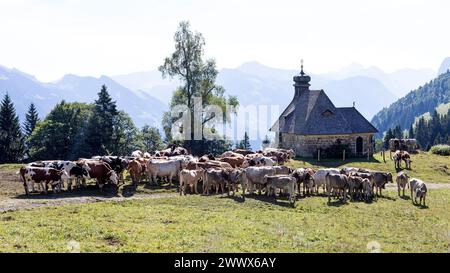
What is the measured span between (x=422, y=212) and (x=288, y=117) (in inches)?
1347

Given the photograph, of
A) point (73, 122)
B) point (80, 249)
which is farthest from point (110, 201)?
point (73, 122)

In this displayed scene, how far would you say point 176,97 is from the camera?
→ 63.3m

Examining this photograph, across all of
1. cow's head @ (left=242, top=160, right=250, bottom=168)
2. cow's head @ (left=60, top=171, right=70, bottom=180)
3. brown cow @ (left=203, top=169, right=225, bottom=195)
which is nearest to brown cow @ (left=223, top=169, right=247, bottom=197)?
brown cow @ (left=203, top=169, right=225, bottom=195)

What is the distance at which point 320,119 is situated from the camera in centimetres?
5428

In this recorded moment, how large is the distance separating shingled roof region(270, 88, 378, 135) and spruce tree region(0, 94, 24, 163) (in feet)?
137

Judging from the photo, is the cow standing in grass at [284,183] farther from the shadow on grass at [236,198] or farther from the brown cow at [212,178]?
the brown cow at [212,178]

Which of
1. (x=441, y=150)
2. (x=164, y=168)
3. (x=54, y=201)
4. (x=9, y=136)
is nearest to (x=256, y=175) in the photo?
(x=164, y=168)

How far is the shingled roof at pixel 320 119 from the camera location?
5316 cm

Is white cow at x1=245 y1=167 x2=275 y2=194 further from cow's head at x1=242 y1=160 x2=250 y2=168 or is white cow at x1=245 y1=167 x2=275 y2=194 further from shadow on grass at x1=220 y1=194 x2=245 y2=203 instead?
cow's head at x1=242 y1=160 x2=250 y2=168

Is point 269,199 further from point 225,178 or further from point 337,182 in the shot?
point 337,182

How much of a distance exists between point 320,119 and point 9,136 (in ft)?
159
